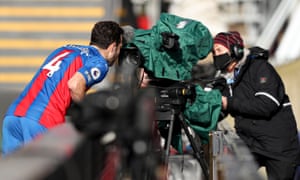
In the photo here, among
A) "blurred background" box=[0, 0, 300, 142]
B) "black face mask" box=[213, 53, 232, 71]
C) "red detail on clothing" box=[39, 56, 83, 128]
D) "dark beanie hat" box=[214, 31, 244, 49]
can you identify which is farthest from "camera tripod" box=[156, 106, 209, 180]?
"blurred background" box=[0, 0, 300, 142]

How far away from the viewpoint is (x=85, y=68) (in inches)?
187

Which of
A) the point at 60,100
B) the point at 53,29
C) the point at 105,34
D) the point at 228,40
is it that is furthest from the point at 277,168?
the point at 53,29

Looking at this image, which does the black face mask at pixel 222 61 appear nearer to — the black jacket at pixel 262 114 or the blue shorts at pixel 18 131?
the black jacket at pixel 262 114

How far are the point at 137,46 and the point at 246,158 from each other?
1.16 metres

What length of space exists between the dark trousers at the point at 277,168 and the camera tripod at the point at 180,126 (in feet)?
2.35

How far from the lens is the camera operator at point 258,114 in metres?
5.74

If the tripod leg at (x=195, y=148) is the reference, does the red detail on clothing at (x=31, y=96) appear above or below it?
above

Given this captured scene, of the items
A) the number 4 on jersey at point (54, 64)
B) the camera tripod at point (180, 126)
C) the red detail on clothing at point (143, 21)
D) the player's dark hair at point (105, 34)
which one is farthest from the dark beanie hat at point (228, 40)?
the red detail on clothing at point (143, 21)

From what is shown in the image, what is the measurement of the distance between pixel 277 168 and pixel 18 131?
6.60 ft

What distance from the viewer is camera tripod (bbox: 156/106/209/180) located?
505cm

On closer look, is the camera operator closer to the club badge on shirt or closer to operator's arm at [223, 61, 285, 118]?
operator's arm at [223, 61, 285, 118]

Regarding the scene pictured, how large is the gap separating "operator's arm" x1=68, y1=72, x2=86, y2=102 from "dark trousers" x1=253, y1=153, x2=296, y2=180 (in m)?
1.72

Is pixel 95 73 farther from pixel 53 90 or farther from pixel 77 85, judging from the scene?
pixel 53 90

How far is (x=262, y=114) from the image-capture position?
18.6 feet
